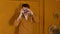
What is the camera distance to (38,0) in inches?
51.4

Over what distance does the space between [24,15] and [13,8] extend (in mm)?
102

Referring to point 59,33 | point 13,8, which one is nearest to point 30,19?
point 13,8

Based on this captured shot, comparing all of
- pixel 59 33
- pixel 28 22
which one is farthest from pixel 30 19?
pixel 59 33

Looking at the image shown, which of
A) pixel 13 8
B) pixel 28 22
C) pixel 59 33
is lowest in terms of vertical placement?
pixel 59 33

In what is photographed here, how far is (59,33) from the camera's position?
1.30 meters

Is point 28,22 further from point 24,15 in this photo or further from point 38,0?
point 38,0

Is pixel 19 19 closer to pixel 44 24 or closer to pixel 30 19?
pixel 30 19

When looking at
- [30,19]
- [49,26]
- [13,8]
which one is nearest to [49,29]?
[49,26]

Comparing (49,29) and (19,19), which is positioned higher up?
(19,19)

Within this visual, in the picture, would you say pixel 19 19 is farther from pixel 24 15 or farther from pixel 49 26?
pixel 49 26

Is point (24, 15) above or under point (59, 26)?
above

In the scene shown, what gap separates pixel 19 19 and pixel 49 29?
0.87 ft

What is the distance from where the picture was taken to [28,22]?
49.9 inches

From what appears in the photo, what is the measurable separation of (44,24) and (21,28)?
20 cm
